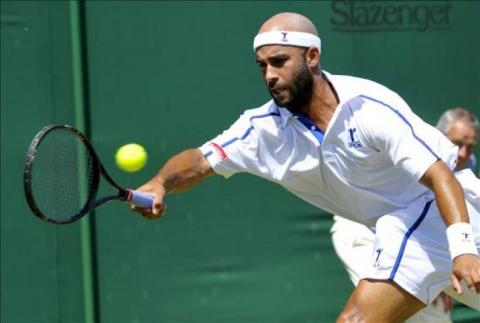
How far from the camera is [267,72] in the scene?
17.4 ft

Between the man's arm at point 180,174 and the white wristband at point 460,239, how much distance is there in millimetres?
1227

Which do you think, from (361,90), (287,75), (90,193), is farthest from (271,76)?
(90,193)

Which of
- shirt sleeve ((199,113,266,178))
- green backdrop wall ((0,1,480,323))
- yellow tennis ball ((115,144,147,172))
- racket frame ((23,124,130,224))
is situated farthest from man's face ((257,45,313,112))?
green backdrop wall ((0,1,480,323))

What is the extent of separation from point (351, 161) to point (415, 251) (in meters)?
0.48

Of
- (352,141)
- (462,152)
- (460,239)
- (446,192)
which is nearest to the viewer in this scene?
(460,239)

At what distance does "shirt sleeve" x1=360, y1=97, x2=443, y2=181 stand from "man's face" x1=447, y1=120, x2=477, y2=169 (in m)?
1.87

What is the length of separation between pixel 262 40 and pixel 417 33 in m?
2.78

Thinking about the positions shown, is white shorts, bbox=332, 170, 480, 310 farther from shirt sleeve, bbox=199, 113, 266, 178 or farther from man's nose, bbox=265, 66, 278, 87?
man's nose, bbox=265, 66, 278, 87

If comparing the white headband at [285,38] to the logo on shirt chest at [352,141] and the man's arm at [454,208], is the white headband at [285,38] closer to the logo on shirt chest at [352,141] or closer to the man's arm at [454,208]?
the logo on shirt chest at [352,141]

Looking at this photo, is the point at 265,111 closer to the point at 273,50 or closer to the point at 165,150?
the point at 273,50

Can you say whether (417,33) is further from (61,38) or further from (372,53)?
(61,38)

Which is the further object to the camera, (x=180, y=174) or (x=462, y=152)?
(x=462, y=152)

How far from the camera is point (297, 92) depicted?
5.30 m

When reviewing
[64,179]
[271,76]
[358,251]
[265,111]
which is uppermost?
[271,76]
